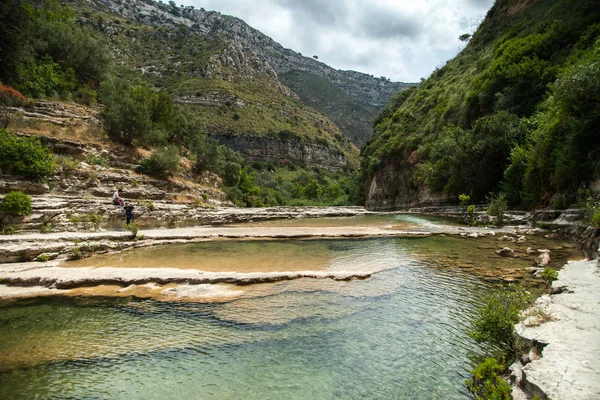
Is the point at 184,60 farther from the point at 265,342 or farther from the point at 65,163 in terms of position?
the point at 265,342

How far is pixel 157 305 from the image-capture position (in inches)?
338

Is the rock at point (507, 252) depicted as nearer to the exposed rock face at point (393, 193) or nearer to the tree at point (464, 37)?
the exposed rock face at point (393, 193)

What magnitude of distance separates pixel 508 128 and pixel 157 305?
92.5 feet

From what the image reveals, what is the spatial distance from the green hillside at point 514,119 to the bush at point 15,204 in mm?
28669

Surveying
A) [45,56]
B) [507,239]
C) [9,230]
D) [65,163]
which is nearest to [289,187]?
[45,56]

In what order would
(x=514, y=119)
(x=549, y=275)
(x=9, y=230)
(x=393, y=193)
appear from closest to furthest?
(x=549, y=275) → (x=9, y=230) → (x=514, y=119) → (x=393, y=193)

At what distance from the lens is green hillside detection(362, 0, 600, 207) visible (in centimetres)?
1455

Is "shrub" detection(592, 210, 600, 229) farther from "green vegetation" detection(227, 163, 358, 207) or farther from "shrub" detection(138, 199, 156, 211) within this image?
"green vegetation" detection(227, 163, 358, 207)

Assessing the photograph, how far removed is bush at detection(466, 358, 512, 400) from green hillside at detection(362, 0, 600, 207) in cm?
1379

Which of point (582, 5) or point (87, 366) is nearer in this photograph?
point (87, 366)

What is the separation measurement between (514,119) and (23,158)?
37090 mm

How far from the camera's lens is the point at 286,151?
392 feet

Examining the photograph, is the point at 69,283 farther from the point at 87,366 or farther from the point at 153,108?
the point at 153,108

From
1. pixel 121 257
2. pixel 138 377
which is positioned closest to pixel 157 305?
pixel 138 377
